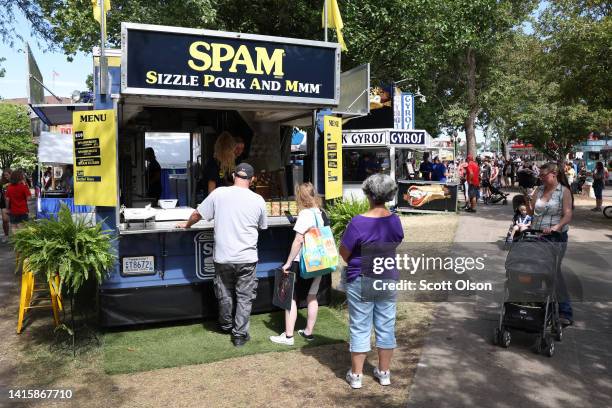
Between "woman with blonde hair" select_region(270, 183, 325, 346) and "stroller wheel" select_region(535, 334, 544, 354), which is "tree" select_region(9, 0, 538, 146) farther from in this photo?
"stroller wheel" select_region(535, 334, 544, 354)

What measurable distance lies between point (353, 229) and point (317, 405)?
135cm

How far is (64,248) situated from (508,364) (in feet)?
13.5

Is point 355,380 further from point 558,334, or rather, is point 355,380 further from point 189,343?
point 558,334

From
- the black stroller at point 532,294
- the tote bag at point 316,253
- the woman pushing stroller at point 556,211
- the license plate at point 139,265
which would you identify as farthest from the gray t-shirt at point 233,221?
the woman pushing stroller at point 556,211

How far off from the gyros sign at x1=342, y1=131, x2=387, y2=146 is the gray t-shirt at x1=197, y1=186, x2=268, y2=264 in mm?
13091

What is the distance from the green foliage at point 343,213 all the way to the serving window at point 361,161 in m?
12.3

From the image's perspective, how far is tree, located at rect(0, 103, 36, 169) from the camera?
60.8 m

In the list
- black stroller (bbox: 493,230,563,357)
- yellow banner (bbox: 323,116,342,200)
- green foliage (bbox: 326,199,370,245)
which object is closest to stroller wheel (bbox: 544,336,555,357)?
black stroller (bbox: 493,230,563,357)

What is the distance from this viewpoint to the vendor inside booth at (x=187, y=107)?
17.0 feet

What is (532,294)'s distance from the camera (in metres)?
5.25

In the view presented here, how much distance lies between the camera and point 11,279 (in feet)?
30.4

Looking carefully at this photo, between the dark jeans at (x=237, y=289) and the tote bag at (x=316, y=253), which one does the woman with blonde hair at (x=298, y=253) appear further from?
the dark jeans at (x=237, y=289)

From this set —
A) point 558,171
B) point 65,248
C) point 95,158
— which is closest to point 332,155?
point 558,171

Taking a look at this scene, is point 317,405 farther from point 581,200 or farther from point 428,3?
point 581,200
